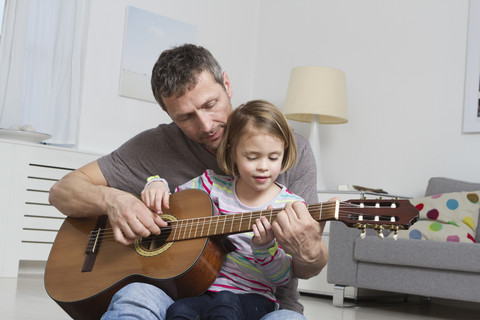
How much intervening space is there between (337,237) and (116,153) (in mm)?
1817

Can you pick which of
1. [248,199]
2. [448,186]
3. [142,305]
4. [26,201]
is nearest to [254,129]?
[248,199]

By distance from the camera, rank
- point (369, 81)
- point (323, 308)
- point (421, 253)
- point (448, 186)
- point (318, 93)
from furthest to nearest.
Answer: point (369, 81), point (318, 93), point (448, 186), point (323, 308), point (421, 253)

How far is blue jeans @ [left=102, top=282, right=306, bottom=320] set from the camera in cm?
121

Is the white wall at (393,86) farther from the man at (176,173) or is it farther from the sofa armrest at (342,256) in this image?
the man at (176,173)

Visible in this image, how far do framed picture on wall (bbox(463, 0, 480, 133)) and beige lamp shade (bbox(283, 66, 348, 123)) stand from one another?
0.79 meters

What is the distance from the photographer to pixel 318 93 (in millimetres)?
4039

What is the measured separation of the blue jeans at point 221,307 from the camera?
1.22 m

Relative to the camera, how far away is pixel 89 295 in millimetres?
1434

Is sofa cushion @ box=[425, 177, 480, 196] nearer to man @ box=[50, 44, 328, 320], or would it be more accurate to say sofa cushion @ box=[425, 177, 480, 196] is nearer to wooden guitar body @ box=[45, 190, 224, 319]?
man @ box=[50, 44, 328, 320]

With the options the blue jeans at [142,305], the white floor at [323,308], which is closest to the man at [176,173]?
the blue jeans at [142,305]

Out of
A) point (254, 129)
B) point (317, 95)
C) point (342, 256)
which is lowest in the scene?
point (342, 256)

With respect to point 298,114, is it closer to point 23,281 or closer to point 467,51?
point 467,51

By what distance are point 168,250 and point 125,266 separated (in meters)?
0.12

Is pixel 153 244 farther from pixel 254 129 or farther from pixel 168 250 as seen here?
pixel 254 129
